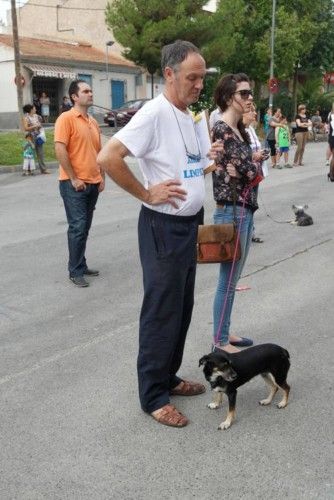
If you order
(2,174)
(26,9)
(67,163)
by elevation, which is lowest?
(2,174)

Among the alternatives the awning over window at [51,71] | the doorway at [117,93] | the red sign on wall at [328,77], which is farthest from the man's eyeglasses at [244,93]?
the red sign on wall at [328,77]

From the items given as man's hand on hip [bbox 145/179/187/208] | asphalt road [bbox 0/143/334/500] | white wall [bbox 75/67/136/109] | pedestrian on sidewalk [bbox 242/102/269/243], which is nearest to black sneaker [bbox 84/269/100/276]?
asphalt road [bbox 0/143/334/500]

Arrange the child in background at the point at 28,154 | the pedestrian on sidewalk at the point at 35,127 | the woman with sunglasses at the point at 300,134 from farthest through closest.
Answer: the woman with sunglasses at the point at 300,134 < the child in background at the point at 28,154 < the pedestrian on sidewalk at the point at 35,127

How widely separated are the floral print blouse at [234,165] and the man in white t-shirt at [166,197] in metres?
0.38

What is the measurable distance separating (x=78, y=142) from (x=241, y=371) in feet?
10.7

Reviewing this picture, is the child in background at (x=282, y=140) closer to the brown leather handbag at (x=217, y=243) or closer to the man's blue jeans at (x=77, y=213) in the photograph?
the man's blue jeans at (x=77, y=213)

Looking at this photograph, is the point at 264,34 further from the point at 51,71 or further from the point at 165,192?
the point at 165,192

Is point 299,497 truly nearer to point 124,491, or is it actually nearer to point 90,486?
point 124,491

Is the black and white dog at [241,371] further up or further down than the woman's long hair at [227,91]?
further down

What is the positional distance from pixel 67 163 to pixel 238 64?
30.2 metres

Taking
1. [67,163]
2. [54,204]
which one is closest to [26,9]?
[54,204]

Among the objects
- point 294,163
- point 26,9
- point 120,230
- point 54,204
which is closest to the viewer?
point 120,230

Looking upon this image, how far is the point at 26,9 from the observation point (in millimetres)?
46062

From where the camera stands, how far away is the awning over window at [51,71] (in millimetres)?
31559
